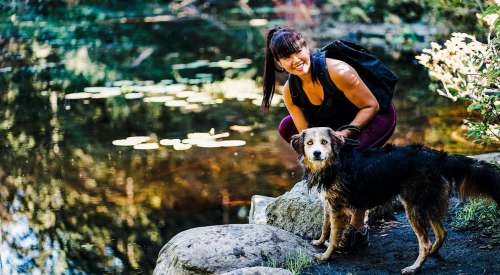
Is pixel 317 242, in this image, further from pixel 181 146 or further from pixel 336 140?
pixel 181 146

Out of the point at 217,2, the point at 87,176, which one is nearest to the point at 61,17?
the point at 217,2

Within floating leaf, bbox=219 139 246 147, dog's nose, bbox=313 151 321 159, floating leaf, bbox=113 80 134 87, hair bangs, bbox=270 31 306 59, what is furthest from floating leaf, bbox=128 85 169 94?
dog's nose, bbox=313 151 321 159

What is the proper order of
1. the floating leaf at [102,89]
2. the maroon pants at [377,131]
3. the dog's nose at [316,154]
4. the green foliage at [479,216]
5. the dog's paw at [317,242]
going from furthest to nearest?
the floating leaf at [102,89]
the green foliage at [479,216]
the dog's paw at [317,242]
the maroon pants at [377,131]
the dog's nose at [316,154]

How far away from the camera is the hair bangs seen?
4715mm

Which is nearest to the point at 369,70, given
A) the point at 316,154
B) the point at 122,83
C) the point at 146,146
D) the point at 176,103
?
the point at 316,154

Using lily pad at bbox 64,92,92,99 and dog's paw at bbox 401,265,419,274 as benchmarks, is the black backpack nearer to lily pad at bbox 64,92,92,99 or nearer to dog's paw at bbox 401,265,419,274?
dog's paw at bbox 401,265,419,274

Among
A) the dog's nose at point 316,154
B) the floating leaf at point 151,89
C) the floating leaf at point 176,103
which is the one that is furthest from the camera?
the floating leaf at point 151,89

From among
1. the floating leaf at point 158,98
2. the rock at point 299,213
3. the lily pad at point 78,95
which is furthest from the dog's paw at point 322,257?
the lily pad at point 78,95

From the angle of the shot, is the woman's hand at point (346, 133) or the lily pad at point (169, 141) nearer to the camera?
the woman's hand at point (346, 133)

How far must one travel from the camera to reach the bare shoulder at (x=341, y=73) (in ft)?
16.0

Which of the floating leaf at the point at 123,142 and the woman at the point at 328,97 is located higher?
the woman at the point at 328,97

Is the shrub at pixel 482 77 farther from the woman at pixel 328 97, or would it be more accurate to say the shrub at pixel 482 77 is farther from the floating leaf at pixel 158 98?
the floating leaf at pixel 158 98

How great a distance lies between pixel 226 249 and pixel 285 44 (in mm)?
1418

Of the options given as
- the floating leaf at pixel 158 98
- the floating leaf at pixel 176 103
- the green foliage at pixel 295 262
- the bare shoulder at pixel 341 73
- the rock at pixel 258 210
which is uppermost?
the bare shoulder at pixel 341 73
